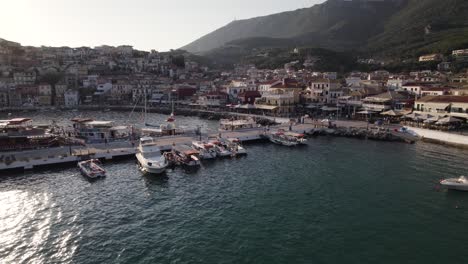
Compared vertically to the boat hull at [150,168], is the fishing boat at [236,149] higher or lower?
higher

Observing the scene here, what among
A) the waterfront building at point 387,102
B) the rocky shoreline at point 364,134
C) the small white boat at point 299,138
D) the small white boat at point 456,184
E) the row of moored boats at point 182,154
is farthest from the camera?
the waterfront building at point 387,102

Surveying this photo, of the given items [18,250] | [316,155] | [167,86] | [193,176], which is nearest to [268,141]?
[316,155]

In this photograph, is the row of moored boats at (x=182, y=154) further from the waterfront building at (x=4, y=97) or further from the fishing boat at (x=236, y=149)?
the waterfront building at (x=4, y=97)

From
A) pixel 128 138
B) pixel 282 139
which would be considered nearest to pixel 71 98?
pixel 128 138

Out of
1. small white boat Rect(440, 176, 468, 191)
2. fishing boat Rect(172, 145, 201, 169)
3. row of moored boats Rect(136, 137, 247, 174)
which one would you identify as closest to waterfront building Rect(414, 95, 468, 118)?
small white boat Rect(440, 176, 468, 191)

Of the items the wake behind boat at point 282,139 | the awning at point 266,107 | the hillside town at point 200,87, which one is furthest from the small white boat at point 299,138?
the awning at point 266,107

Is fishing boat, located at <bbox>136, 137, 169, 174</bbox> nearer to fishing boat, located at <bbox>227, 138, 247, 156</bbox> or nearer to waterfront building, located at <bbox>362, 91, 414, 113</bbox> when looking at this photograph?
fishing boat, located at <bbox>227, 138, 247, 156</bbox>
